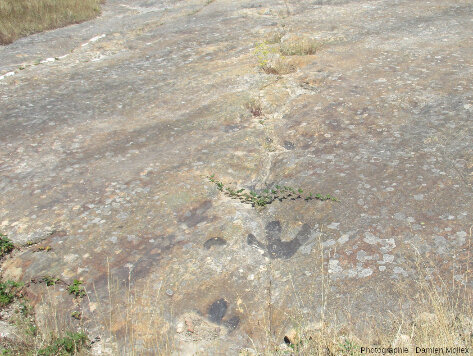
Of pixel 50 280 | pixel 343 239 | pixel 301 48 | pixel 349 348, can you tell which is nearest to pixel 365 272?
pixel 343 239

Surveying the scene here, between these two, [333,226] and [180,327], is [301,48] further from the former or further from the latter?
[180,327]

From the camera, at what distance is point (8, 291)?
2898mm

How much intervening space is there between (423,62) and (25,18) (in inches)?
350

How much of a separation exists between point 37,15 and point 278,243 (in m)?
9.60

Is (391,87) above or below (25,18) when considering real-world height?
below

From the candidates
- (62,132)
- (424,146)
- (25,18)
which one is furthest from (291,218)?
(25,18)

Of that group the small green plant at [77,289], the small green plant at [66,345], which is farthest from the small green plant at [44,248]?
the small green plant at [66,345]

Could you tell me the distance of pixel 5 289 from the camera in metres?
2.89

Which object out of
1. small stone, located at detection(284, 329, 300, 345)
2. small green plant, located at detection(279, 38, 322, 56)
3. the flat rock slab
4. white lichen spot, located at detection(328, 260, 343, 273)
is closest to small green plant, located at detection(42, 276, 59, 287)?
the flat rock slab

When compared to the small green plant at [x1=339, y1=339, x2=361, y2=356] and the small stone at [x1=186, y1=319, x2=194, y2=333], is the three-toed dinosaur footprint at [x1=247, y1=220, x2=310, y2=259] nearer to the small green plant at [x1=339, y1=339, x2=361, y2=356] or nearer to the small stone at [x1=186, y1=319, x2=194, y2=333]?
the small stone at [x1=186, y1=319, x2=194, y2=333]

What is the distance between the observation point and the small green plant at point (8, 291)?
282cm

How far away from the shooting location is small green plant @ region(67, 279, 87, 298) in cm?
285

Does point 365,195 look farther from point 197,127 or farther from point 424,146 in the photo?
point 197,127

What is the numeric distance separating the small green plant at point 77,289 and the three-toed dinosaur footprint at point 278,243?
48.9 inches
